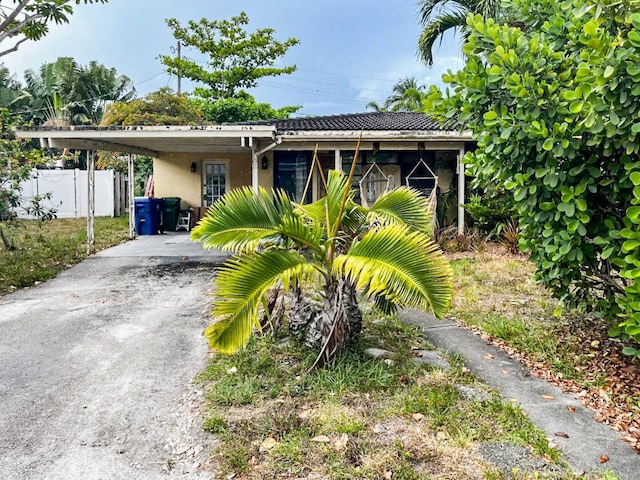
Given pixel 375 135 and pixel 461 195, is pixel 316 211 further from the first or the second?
pixel 461 195

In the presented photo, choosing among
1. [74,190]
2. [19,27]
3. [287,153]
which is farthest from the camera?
[74,190]

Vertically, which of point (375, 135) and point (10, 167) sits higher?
point (375, 135)

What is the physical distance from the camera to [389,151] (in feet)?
38.8

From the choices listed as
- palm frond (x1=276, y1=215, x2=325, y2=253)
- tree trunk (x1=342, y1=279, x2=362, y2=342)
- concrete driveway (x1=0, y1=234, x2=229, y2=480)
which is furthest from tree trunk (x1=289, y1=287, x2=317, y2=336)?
concrete driveway (x1=0, y1=234, x2=229, y2=480)

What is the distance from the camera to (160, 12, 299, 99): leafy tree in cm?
2673

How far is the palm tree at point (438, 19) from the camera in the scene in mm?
12922

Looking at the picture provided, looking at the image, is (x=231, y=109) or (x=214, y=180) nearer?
(x=214, y=180)

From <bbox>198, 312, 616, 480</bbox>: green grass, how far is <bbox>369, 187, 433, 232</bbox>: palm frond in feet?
4.07

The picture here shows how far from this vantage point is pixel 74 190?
58.9 feet

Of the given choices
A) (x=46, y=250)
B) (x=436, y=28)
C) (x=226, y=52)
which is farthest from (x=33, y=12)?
(x=226, y=52)

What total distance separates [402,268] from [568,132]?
65.1 inches

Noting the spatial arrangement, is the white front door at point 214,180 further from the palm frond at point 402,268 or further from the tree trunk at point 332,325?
the palm frond at point 402,268

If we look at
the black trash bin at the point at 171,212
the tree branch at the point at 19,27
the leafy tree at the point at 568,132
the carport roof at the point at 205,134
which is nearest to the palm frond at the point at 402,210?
the leafy tree at the point at 568,132

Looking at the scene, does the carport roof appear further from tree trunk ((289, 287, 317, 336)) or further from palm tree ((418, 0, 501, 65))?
tree trunk ((289, 287, 317, 336))
